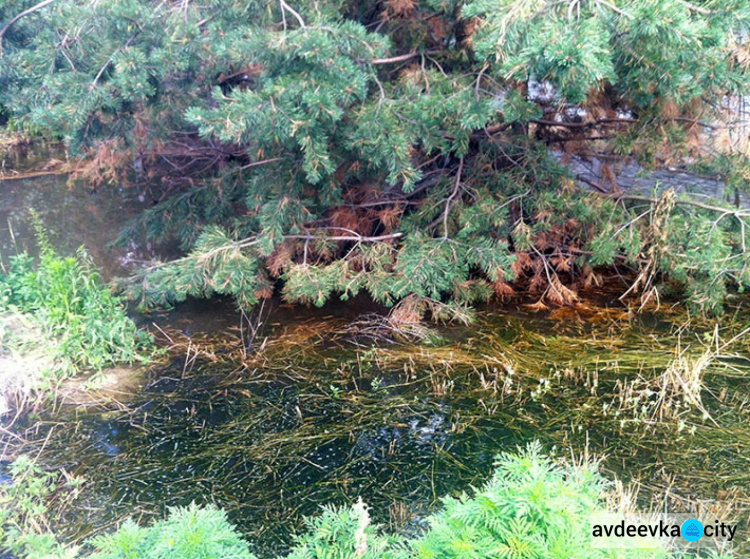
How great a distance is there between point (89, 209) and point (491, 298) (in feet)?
14.2

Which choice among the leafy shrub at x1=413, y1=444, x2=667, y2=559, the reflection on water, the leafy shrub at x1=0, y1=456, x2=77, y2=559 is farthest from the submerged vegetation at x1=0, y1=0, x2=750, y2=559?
the reflection on water

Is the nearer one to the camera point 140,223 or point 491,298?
point 491,298

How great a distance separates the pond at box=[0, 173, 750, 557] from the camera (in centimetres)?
268

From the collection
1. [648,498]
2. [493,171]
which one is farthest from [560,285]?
[648,498]

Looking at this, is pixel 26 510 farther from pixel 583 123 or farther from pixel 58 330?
pixel 583 123

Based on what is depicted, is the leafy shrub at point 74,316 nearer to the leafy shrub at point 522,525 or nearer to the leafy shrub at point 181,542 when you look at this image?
the leafy shrub at point 181,542

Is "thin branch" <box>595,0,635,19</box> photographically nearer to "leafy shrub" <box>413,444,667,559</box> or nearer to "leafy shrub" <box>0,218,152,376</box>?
"leafy shrub" <box>413,444,667,559</box>

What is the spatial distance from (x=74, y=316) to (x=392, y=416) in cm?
191

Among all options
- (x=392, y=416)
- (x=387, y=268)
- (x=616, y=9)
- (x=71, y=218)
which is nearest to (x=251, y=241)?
(x=387, y=268)

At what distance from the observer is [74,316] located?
370 cm

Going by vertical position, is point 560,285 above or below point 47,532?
below

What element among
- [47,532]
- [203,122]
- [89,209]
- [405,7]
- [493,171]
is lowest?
[89,209]

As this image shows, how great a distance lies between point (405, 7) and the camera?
3777mm

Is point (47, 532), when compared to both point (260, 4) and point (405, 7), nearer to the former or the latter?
point (260, 4)
